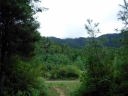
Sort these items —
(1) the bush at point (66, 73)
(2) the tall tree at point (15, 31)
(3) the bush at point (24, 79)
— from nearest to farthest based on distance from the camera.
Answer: (2) the tall tree at point (15, 31)
(3) the bush at point (24, 79)
(1) the bush at point (66, 73)

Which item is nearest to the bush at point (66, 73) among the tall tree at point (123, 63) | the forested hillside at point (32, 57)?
the forested hillside at point (32, 57)

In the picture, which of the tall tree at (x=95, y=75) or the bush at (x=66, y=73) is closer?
the tall tree at (x=95, y=75)

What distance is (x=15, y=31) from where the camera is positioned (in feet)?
93.7

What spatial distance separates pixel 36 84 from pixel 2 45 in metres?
7.90

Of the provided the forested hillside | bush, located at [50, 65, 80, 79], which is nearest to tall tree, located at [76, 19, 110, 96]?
the forested hillside

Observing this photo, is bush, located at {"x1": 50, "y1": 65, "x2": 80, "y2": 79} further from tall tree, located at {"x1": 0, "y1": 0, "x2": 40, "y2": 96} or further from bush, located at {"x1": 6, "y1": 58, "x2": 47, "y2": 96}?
tall tree, located at {"x1": 0, "y1": 0, "x2": 40, "y2": 96}

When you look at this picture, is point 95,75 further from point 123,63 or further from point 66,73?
point 66,73

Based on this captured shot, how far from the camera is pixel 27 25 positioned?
96.2 feet

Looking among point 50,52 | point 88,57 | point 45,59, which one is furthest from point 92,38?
point 50,52

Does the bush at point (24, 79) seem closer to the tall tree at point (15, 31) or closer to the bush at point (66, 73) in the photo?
the tall tree at point (15, 31)

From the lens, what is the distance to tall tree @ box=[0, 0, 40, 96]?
92.5 ft

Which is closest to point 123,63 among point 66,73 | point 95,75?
point 95,75

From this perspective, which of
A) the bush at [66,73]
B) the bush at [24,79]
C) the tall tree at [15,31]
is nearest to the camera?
the tall tree at [15,31]

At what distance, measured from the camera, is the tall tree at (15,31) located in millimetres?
28188
